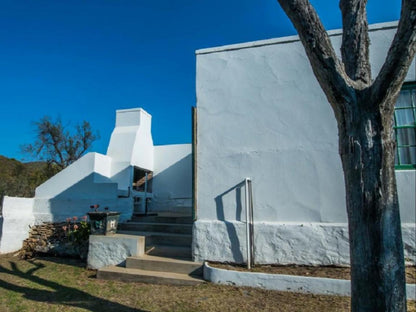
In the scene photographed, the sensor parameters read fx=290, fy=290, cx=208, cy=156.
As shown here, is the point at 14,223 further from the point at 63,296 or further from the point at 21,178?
the point at 21,178

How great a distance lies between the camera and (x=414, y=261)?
4.74m

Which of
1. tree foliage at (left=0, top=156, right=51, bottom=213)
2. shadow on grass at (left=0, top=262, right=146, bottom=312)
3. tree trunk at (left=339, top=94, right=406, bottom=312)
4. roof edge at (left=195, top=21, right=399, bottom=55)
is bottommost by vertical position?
shadow on grass at (left=0, top=262, right=146, bottom=312)

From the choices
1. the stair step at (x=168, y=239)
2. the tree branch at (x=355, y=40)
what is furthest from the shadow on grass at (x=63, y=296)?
the tree branch at (x=355, y=40)

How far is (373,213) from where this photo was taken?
2.54m

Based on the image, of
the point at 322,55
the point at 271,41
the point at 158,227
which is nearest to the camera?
the point at 322,55

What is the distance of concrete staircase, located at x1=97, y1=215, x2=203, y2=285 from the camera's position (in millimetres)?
5102

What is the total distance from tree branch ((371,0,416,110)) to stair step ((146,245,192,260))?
14.7ft

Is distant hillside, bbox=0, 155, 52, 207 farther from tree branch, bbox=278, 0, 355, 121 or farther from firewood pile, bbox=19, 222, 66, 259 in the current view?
tree branch, bbox=278, 0, 355, 121

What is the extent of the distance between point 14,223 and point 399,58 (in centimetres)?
915

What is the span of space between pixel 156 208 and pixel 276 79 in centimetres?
807

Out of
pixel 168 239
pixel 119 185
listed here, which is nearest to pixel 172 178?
pixel 119 185

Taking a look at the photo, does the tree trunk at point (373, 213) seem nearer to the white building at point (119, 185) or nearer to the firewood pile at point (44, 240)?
the white building at point (119, 185)

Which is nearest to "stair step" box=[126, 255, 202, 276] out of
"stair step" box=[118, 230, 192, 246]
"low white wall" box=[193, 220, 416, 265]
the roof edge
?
"low white wall" box=[193, 220, 416, 265]

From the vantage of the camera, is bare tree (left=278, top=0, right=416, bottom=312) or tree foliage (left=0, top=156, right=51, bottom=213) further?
tree foliage (left=0, top=156, right=51, bottom=213)
